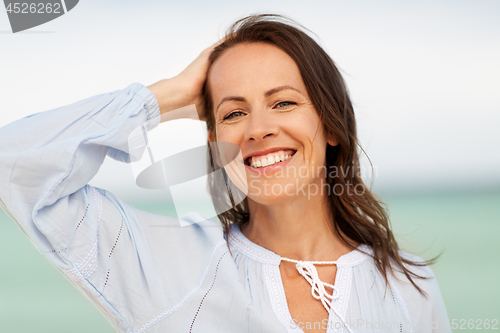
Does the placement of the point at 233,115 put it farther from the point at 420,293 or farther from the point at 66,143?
the point at 420,293

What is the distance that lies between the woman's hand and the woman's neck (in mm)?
551

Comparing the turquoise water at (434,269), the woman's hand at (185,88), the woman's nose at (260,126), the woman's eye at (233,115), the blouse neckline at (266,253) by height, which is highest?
the woman's hand at (185,88)

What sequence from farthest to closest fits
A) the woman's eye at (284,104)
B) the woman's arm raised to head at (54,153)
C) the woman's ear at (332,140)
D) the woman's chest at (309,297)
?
the woman's ear at (332,140)
the woman's eye at (284,104)
the woman's chest at (309,297)
the woman's arm raised to head at (54,153)

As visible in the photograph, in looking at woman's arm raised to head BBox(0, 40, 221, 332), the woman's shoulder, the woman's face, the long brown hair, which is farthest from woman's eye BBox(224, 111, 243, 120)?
the woman's shoulder

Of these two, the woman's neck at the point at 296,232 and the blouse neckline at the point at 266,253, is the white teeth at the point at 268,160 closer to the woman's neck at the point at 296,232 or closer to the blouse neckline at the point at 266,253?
the woman's neck at the point at 296,232

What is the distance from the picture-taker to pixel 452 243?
8391mm

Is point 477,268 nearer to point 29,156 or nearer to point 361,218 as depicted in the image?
point 361,218

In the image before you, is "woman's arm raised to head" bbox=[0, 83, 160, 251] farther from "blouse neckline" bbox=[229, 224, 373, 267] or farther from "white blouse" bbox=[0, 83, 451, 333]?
"blouse neckline" bbox=[229, 224, 373, 267]

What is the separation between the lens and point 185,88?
173cm

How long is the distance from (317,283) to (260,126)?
0.67m

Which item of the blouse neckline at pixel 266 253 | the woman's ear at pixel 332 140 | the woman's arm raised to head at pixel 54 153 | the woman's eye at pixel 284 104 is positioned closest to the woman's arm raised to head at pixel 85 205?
the woman's arm raised to head at pixel 54 153

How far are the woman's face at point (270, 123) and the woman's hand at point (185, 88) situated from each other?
0.46 feet

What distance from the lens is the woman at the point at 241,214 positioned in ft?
4.10

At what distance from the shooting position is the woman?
125 centimetres
